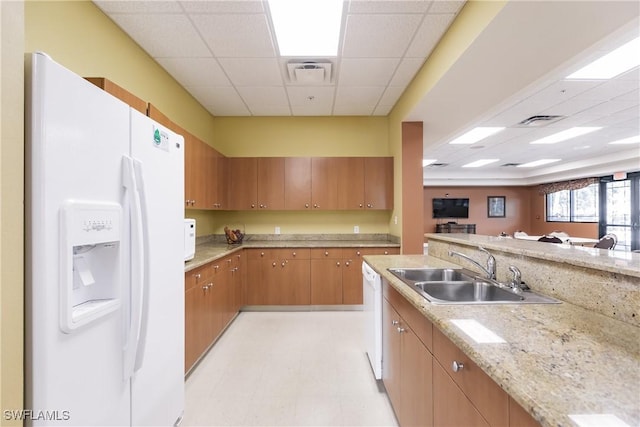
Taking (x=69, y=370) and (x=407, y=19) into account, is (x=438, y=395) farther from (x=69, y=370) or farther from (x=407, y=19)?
(x=407, y=19)

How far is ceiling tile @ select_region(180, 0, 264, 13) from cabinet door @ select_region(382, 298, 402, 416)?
2.41 metres

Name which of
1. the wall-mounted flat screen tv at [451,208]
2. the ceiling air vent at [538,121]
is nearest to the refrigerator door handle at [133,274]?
the ceiling air vent at [538,121]

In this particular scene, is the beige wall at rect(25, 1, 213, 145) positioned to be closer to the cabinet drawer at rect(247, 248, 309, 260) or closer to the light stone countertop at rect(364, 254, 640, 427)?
the cabinet drawer at rect(247, 248, 309, 260)

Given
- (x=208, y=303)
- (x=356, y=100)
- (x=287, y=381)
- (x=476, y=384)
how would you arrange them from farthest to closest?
1. (x=356, y=100)
2. (x=208, y=303)
3. (x=287, y=381)
4. (x=476, y=384)

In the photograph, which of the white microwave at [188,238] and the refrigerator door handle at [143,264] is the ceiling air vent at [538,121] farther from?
the refrigerator door handle at [143,264]

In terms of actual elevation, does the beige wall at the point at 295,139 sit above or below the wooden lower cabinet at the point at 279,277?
above

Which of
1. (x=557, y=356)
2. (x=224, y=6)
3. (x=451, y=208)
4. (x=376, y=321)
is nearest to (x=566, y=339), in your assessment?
(x=557, y=356)

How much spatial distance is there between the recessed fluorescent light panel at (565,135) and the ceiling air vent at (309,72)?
4.51m

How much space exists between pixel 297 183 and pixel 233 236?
3.99 feet

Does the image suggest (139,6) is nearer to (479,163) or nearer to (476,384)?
(476,384)

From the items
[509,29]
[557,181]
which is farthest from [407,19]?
[557,181]

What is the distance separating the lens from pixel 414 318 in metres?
1.50

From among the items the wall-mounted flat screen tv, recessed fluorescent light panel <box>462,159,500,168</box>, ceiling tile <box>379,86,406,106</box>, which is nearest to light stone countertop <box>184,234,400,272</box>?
ceiling tile <box>379,86,406,106</box>

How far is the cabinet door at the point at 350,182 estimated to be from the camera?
14.3 ft
